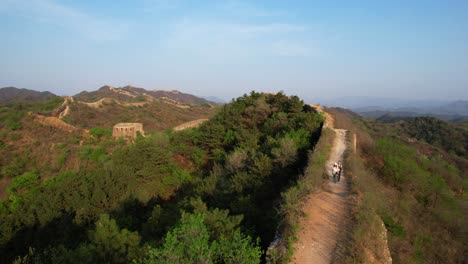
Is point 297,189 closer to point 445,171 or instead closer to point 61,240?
point 61,240

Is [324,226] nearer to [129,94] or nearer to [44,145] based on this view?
[44,145]

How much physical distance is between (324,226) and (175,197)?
11398 millimetres

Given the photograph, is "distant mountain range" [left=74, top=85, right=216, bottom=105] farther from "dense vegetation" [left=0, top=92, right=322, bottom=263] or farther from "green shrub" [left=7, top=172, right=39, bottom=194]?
"green shrub" [left=7, top=172, right=39, bottom=194]

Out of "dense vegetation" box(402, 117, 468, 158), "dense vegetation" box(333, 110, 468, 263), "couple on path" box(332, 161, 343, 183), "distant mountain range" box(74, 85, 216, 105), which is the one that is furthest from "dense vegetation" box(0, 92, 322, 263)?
"distant mountain range" box(74, 85, 216, 105)

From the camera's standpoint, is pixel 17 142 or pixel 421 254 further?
pixel 17 142

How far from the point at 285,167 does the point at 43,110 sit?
3623cm

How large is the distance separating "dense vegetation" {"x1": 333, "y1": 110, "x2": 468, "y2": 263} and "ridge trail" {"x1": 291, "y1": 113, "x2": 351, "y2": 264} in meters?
0.33

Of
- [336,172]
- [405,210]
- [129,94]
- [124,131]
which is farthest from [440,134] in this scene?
[129,94]

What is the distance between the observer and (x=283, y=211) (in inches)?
285

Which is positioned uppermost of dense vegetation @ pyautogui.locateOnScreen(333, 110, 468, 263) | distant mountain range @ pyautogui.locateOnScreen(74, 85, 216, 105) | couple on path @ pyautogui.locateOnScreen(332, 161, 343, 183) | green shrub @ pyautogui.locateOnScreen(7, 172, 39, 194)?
distant mountain range @ pyautogui.locateOnScreen(74, 85, 216, 105)

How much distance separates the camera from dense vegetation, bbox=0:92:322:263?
666cm

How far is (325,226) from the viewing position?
6809mm

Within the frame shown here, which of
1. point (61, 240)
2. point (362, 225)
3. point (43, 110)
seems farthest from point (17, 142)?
point (362, 225)

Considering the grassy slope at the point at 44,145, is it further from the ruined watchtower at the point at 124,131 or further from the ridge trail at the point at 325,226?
the ridge trail at the point at 325,226
